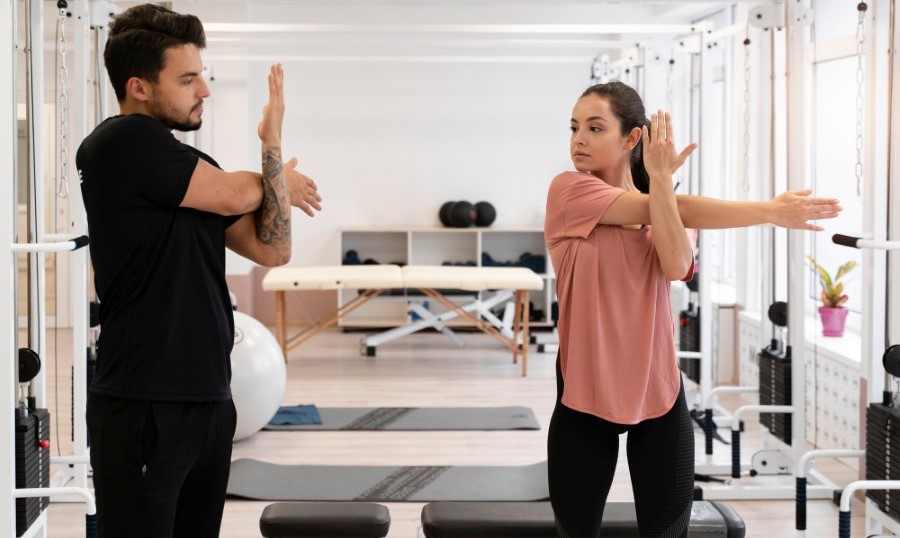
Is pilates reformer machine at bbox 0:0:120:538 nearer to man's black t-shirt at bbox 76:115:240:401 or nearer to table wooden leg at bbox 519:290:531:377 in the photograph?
man's black t-shirt at bbox 76:115:240:401

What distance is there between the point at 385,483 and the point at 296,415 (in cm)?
119

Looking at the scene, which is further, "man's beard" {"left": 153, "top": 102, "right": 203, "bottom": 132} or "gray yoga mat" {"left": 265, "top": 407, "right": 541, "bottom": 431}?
"gray yoga mat" {"left": 265, "top": 407, "right": 541, "bottom": 431}

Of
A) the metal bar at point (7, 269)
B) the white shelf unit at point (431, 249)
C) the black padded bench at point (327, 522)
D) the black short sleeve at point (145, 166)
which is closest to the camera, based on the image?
the black short sleeve at point (145, 166)

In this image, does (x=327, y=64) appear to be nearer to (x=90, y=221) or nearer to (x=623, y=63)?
(x=623, y=63)

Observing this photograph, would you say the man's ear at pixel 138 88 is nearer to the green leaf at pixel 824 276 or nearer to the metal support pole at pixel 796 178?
the metal support pole at pixel 796 178

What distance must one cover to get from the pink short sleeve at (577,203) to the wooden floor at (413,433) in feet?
5.37

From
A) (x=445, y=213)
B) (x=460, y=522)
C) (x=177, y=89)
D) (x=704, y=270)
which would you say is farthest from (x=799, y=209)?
(x=445, y=213)

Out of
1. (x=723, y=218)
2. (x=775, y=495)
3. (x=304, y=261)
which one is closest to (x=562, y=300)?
(x=723, y=218)

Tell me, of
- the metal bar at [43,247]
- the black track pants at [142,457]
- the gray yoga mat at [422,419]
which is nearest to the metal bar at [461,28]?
the gray yoga mat at [422,419]

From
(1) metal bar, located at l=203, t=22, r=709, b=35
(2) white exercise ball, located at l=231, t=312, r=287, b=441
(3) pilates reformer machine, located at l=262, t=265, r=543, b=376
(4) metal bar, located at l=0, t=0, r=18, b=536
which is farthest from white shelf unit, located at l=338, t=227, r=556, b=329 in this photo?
(4) metal bar, located at l=0, t=0, r=18, b=536

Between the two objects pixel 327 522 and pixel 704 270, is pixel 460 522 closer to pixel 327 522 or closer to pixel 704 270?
pixel 327 522

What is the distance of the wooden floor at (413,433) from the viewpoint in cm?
337

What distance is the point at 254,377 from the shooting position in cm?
423

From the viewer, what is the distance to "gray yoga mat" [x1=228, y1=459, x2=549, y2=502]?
3.58m
